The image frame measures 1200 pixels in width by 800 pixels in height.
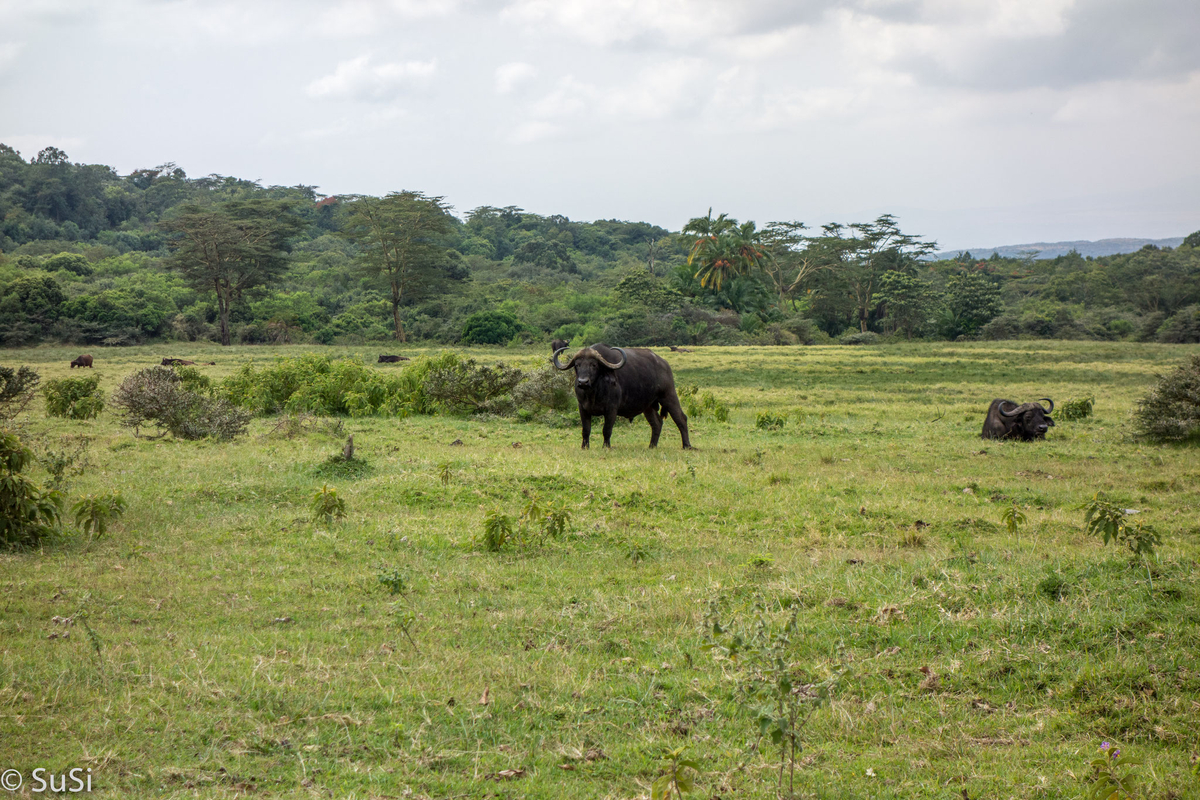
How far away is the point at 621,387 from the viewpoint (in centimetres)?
1395

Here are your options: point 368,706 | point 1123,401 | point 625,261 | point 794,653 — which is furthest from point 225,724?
point 625,261

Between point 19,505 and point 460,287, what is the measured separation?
51.4m

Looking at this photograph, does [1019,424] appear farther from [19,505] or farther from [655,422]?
[19,505]

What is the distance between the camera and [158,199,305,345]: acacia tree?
5006 centimetres

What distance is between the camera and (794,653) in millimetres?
5414

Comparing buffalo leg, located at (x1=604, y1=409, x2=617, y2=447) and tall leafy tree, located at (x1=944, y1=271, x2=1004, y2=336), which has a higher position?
tall leafy tree, located at (x1=944, y1=271, x2=1004, y2=336)

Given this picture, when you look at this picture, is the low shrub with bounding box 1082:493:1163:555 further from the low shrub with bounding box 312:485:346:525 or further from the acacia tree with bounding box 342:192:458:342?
the acacia tree with bounding box 342:192:458:342

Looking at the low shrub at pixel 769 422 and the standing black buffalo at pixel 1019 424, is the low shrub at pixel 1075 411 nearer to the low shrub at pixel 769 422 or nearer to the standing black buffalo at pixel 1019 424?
the standing black buffalo at pixel 1019 424

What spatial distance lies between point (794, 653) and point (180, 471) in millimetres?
8648

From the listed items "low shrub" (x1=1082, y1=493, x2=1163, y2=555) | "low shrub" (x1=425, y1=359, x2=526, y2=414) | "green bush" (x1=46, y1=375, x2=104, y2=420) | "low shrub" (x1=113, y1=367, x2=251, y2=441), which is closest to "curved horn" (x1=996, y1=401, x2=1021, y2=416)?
"low shrub" (x1=1082, y1=493, x2=1163, y2=555)

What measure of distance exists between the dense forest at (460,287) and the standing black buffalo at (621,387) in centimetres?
3170

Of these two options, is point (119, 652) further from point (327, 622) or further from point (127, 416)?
point (127, 416)

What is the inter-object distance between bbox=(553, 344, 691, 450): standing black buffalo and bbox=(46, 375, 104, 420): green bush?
9418mm

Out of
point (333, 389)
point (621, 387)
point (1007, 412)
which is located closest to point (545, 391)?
point (621, 387)
